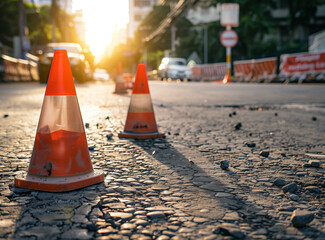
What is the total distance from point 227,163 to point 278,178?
461 mm

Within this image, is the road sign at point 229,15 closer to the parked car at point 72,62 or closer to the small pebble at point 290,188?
the parked car at point 72,62

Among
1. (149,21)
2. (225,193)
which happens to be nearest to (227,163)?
(225,193)

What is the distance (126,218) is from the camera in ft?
7.03

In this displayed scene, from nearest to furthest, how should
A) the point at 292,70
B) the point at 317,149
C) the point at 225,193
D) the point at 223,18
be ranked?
the point at 225,193 → the point at 317,149 → the point at 292,70 → the point at 223,18

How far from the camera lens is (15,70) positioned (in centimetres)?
2267

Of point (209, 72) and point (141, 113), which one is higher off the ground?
point (209, 72)

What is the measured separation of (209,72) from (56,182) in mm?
28567

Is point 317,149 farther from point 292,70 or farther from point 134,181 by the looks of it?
→ point 292,70

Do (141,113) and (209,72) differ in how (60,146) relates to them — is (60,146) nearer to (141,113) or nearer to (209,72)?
(141,113)

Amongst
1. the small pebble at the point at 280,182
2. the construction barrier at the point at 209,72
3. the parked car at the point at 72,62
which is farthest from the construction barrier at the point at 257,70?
the small pebble at the point at 280,182

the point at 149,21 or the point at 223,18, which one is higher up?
the point at 149,21

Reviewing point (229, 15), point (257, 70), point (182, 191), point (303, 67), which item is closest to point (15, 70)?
point (229, 15)

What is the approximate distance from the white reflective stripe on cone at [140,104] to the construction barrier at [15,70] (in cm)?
1725

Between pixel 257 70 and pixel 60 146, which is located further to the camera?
pixel 257 70
